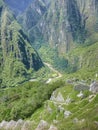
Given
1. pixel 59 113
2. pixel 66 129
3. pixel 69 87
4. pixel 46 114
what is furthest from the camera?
pixel 69 87

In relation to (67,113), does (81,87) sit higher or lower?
higher

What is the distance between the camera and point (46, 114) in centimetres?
16175

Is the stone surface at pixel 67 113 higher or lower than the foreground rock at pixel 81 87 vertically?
lower

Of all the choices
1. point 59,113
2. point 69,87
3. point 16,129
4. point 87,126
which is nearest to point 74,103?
point 59,113

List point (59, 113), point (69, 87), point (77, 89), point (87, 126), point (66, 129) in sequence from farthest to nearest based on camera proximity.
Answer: point (69, 87) → point (77, 89) → point (59, 113) → point (66, 129) → point (87, 126)

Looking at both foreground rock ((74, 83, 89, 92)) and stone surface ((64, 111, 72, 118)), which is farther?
foreground rock ((74, 83, 89, 92))

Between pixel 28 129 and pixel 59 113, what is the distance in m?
60.4

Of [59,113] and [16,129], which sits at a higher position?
[16,129]

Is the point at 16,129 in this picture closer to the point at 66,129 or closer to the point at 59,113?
the point at 66,129

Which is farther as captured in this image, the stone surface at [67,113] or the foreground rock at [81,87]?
the foreground rock at [81,87]

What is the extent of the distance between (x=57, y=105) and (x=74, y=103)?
44.9ft

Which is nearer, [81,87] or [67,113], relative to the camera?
[67,113]

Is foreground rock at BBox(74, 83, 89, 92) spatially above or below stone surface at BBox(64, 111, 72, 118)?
above

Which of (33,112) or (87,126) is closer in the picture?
(87,126)
